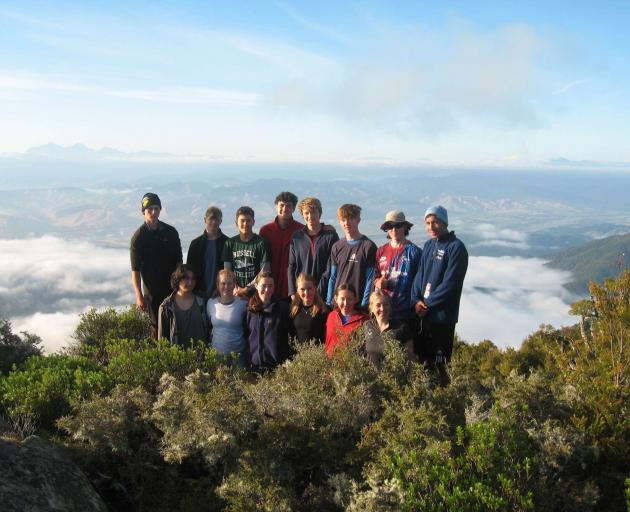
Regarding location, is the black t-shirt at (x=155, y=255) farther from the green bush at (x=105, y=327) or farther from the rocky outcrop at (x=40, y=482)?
the rocky outcrop at (x=40, y=482)

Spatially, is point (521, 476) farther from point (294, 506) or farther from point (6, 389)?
point (6, 389)

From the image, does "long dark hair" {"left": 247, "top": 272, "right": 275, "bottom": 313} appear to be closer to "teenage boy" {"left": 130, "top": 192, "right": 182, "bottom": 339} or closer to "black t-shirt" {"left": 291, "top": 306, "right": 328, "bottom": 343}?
"black t-shirt" {"left": 291, "top": 306, "right": 328, "bottom": 343}

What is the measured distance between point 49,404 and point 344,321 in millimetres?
3742

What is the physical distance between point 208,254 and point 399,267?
10.5 ft

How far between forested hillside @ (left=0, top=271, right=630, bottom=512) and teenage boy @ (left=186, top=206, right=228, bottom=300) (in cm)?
288

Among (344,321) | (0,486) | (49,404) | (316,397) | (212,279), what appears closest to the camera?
(0,486)

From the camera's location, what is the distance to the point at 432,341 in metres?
7.17

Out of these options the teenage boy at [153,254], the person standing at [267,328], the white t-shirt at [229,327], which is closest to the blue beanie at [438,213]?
the person standing at [267,328]

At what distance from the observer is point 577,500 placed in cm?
365

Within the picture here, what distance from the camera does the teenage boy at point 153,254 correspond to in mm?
8141

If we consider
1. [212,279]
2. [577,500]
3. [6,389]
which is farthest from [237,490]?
[212,279]

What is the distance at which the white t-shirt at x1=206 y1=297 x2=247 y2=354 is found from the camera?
7096 mm

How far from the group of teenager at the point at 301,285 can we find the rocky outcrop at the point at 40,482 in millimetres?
2782

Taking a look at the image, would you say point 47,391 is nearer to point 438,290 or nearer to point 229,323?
point 229,323
